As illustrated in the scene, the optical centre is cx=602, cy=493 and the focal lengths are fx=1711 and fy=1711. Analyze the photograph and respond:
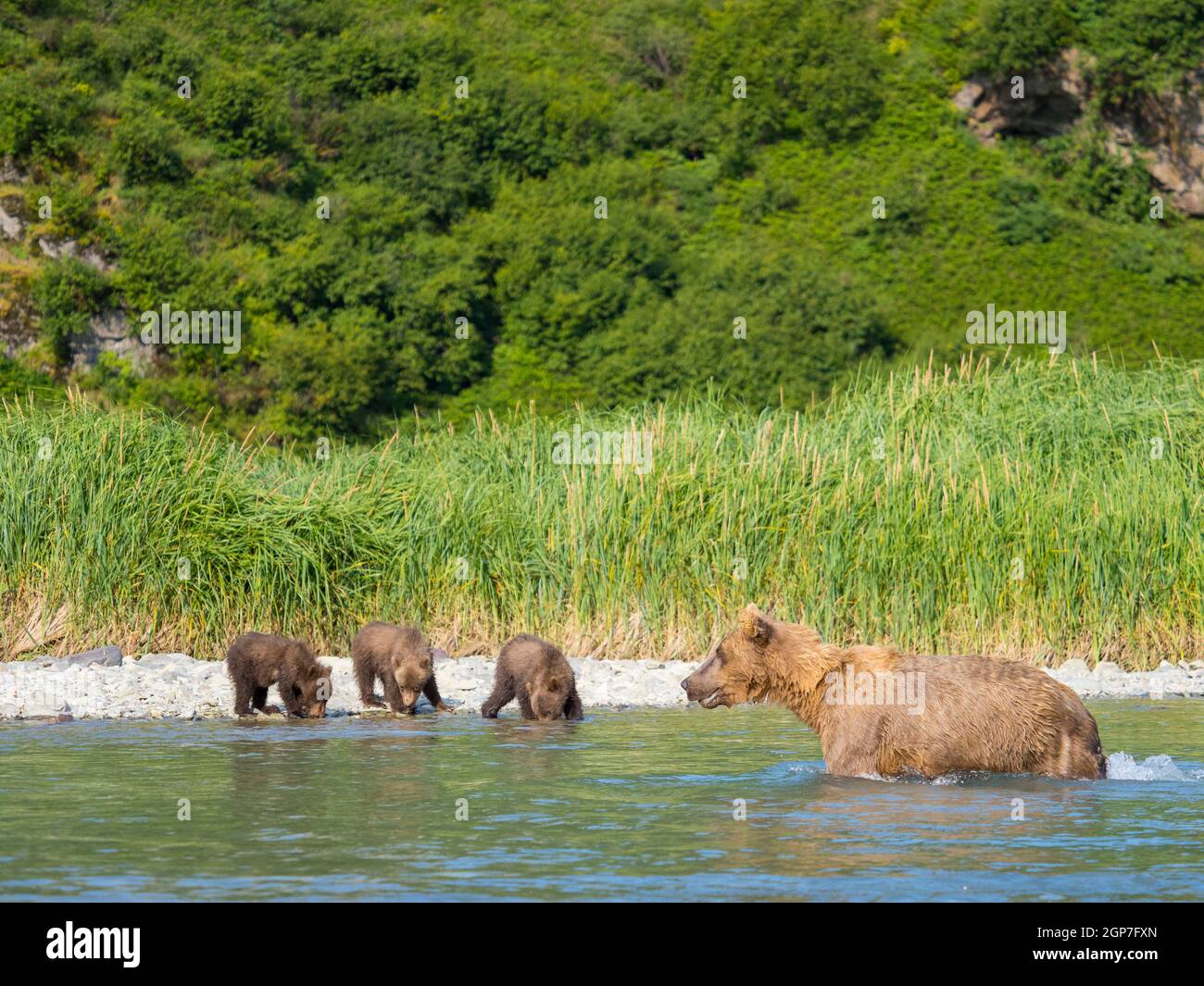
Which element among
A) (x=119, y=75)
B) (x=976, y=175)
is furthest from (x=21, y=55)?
(x=976, y=175)

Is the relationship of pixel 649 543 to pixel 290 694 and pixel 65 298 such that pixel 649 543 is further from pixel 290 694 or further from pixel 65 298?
pixel 65 298

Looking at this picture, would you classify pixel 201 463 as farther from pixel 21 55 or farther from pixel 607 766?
pixel 21 55

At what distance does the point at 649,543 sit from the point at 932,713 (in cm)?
678

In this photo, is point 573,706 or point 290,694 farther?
point 290,694

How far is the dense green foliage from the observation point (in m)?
38.1

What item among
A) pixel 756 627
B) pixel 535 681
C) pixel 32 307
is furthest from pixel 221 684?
pixel 32 307

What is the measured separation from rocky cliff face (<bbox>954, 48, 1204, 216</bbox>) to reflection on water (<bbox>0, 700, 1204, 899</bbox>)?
131ft

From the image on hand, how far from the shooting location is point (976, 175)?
155 feet

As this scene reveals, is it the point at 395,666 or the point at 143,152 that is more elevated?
the point at 143,152

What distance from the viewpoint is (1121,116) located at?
4972 cm

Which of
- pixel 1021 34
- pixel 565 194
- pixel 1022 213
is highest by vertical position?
pixel 1021 34

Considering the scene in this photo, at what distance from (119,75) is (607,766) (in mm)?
36011

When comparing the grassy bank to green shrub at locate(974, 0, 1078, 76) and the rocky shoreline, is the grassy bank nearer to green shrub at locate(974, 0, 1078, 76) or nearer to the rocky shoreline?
the rocky shoreline

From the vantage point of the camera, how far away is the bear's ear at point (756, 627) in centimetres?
1054
